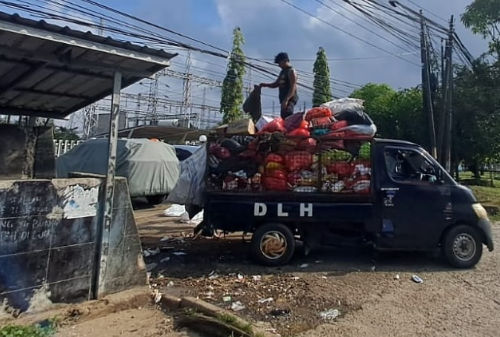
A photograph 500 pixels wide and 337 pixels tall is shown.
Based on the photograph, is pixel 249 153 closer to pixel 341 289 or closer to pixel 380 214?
pixel 380 214

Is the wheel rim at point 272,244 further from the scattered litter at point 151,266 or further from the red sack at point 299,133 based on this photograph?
the scattered litter at point 151,266

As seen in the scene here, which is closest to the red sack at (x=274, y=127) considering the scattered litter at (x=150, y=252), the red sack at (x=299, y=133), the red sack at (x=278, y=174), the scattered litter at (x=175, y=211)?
the red sack at (x=299, y=133)

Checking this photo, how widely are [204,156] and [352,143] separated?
2.42 meters

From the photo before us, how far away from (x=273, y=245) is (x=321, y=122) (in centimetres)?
213

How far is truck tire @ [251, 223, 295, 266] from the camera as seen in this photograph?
702 centimetres

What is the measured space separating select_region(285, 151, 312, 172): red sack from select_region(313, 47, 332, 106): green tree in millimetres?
24909

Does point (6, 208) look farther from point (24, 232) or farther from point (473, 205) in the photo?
point (473, 205)

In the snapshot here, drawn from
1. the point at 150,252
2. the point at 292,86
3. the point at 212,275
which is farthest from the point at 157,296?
the point at 292,86

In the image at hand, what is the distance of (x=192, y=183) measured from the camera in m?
7.41

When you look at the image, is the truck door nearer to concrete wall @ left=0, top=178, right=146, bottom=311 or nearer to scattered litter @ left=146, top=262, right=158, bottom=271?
scattered litter @ left=146, top=262, right=158, bottom=271

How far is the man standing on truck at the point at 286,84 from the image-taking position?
8.25m

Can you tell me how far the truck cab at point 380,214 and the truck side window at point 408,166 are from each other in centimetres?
2

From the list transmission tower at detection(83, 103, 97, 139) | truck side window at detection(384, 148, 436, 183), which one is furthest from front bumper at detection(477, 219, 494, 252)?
transmission tower at detection(83, 103, 97, 139)

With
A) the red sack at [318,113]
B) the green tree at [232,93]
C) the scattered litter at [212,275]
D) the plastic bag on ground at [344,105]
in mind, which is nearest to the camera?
the scattered litter at [212,275]
